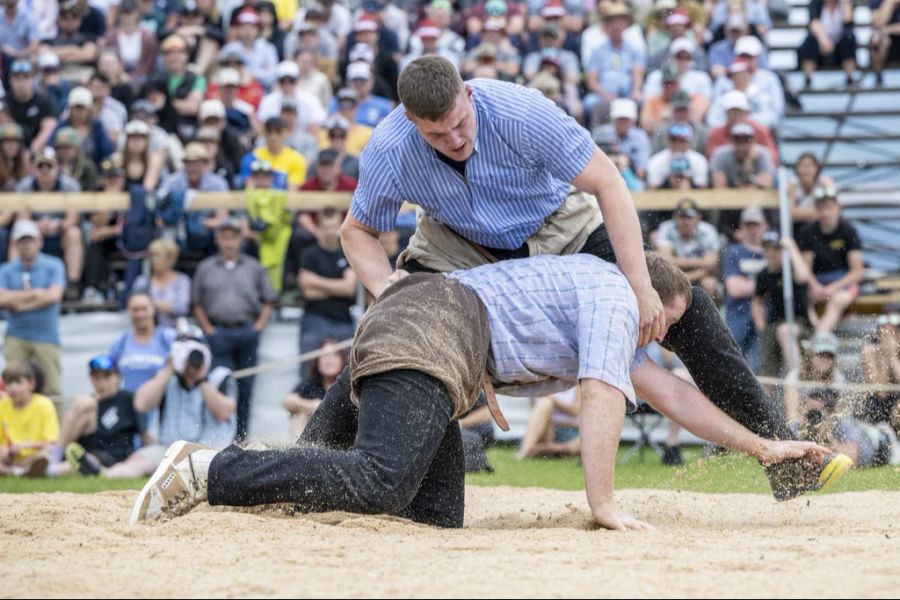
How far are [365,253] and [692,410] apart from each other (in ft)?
4.94

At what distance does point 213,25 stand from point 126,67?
1050mm

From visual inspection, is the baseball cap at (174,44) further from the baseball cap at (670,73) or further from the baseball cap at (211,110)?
the baseball cap at (670,73)

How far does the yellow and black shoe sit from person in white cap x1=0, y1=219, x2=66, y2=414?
20.3ft

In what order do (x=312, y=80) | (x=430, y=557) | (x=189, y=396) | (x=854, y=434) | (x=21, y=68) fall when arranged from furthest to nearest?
(x=312, y=80) < (x=21, y=68) < (x=189, y=396) < (x=854, y=434) < (x=430, y=557)

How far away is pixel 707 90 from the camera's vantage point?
12812 mm

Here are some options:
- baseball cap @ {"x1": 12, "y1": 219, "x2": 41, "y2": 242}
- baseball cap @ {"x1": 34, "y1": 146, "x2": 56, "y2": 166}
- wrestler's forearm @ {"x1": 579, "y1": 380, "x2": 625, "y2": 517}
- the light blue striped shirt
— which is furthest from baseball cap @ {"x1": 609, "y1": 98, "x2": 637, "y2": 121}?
wrestler's forearm @ {"x1": 579, "y1": 380, "x2": 625, "y2": 517}

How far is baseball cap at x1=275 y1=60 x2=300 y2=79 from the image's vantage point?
1292 cm

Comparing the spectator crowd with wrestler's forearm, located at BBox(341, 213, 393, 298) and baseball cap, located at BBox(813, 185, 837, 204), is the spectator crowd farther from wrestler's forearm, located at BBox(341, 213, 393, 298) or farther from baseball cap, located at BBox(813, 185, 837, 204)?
wrestler's forearm, located at BBox(341, 213, 393, 298)

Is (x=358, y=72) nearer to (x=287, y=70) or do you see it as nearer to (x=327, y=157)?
(x=287, y=70)

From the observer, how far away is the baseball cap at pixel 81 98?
12.5 metres

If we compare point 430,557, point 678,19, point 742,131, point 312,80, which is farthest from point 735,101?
point 430,557

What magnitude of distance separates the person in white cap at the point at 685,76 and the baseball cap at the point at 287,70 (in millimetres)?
3177

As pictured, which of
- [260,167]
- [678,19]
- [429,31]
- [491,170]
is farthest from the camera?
[429,31]

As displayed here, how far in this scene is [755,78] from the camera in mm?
13086
